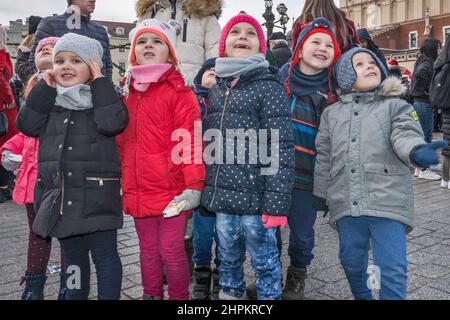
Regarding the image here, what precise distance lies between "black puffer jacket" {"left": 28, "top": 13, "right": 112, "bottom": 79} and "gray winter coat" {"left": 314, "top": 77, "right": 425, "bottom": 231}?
195 cm

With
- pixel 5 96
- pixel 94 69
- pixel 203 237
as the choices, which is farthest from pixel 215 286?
pixel 5 96

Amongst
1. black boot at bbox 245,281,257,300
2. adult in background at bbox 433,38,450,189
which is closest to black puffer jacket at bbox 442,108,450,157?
adult in background at bbox 433,38,450,189

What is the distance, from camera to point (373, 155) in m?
2.55

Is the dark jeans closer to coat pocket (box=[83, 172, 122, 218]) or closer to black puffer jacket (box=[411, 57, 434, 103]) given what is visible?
coat pocket (box=[83, 172, 122, 218])

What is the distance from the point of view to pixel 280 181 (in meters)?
2.55

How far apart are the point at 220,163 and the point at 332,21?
1531 mm

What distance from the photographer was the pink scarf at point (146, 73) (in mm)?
2715

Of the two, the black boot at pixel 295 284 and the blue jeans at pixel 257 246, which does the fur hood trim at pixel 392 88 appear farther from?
the black boot at pixel 295 284

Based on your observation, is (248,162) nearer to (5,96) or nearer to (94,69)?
(94,69)

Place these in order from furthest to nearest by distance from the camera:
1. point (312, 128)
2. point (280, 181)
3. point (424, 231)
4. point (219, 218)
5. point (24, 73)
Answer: point (24, 73)
point (424, 231)
point (312, 128)
point (219, 218)
point (280, 181)
